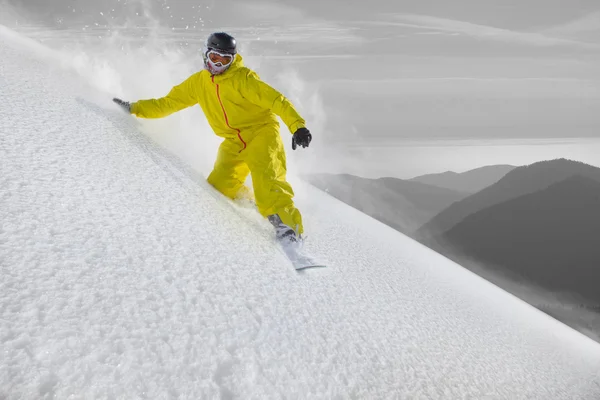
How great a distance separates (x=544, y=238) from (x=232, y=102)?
344ft

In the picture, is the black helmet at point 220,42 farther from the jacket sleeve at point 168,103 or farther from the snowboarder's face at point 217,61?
the jacket sleeve at point 168,103

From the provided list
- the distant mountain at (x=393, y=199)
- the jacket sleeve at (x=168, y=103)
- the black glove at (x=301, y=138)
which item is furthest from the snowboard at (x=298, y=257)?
the distant mountain at (x=393, y=199)

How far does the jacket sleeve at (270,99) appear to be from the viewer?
2779 mm

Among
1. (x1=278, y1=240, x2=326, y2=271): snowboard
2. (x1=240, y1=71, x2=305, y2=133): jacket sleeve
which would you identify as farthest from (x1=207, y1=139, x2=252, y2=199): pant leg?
(x1=278, y1=240, x2=326, y2=271): snowboard

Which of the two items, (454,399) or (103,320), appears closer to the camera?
(103,320)

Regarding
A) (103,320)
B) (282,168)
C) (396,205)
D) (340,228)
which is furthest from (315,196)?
(396,205)

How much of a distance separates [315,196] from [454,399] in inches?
131

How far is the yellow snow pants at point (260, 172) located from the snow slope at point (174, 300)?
0.19 meters

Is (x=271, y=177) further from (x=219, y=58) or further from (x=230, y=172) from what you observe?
(x=219, y=58)

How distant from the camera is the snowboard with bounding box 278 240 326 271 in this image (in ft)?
7.90

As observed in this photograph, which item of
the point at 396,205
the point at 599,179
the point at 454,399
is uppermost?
the point at 454,399

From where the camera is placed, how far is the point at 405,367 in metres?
1.93

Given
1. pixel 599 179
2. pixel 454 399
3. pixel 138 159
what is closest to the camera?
pixel 454 399

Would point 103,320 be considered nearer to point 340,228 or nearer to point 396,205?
point 340,228
